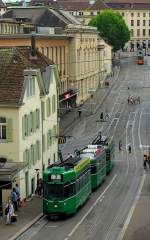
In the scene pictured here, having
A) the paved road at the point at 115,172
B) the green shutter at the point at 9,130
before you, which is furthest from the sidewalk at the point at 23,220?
the green shutter at the point at 9,130

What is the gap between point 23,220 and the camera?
49750mm

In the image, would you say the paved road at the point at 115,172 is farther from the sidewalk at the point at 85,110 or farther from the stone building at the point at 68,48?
the stone building at the point at 68,48

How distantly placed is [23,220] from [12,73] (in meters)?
12.5

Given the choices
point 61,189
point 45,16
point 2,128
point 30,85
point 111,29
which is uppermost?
point 45,16

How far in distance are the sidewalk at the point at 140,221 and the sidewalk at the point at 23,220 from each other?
6.14 metres

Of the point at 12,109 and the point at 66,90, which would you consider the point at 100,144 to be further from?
the point at 66,90

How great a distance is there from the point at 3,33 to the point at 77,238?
2614 inches

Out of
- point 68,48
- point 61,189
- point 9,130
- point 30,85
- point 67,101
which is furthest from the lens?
point 68,48

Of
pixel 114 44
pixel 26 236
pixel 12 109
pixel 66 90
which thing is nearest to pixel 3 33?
pixel 66 90

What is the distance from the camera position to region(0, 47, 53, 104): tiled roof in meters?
55.6

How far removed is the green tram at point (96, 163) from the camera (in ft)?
200

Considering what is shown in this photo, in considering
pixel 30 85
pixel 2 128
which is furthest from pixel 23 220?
pixel 30 85

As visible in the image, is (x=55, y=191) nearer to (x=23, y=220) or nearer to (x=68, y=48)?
(x=23, y=220)

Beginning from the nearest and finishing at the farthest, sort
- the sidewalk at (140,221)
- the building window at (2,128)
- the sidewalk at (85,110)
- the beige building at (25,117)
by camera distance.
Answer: the sidewalk at (140,221) < the beige building at (25,117) < the building window at (2,128) < the sidewalk at (85,110)
